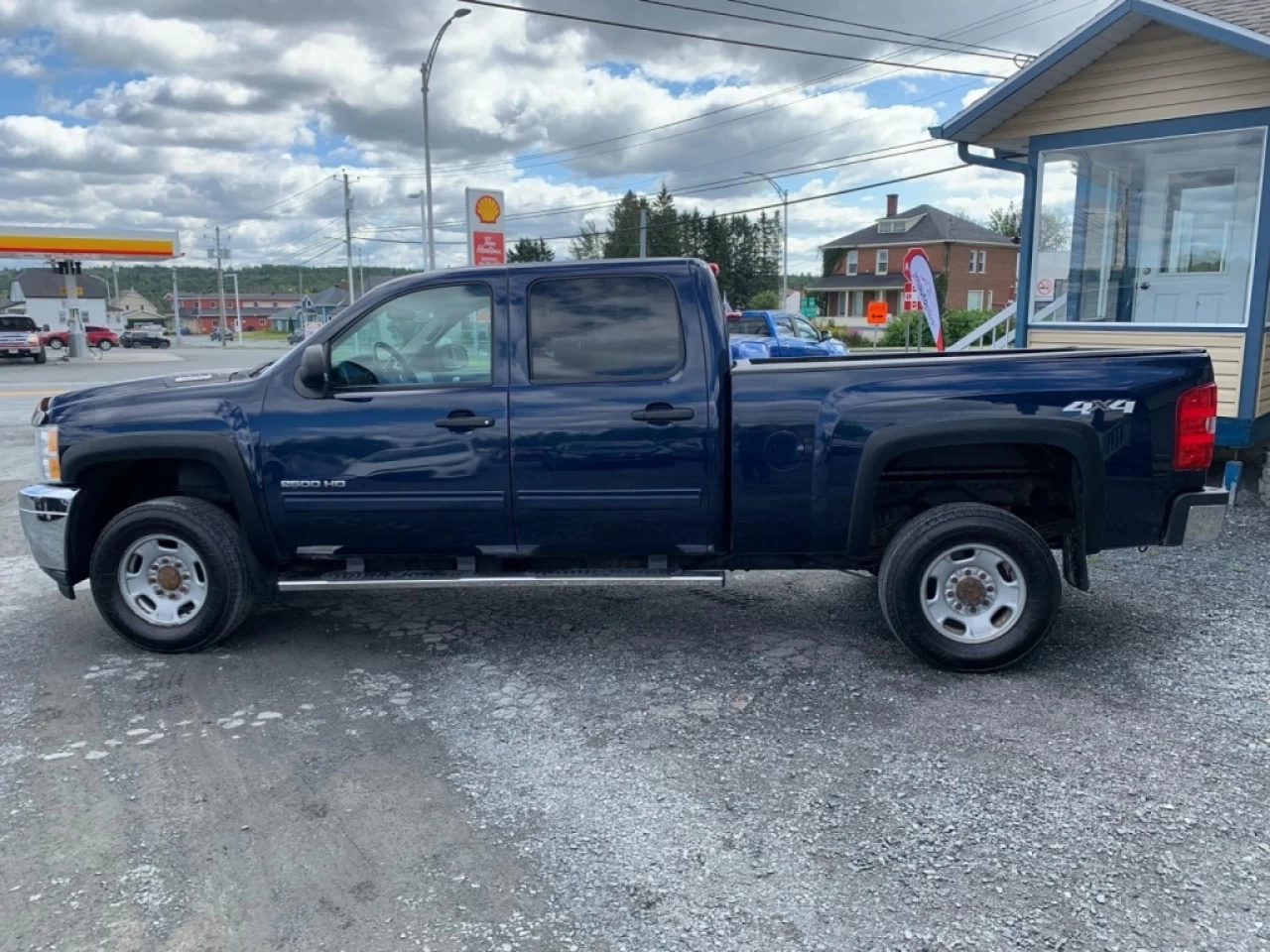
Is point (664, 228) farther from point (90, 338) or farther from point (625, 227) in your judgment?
point (90, 338)

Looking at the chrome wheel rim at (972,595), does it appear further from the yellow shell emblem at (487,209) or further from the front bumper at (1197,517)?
the yellow shell emblem at (487,209)

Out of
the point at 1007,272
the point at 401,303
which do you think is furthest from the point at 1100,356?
the point at 1007,272

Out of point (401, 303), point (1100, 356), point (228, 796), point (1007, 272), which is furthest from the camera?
point (1007, 272)

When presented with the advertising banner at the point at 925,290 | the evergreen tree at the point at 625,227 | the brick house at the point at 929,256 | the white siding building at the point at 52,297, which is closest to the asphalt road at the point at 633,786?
the advertising banner at the point at 925,290

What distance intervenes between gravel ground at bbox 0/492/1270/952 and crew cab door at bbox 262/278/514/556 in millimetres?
720

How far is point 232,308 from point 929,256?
444 feet

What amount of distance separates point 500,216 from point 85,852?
42.4 feet

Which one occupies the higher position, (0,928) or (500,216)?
(500,216)

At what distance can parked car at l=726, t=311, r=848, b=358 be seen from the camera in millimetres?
19469

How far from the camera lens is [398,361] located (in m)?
5.00

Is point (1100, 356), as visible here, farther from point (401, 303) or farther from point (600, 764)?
point (401, 303)

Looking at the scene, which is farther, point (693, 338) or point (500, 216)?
point (500, 216)

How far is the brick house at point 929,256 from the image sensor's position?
6191cm

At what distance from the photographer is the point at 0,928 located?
2.93m
